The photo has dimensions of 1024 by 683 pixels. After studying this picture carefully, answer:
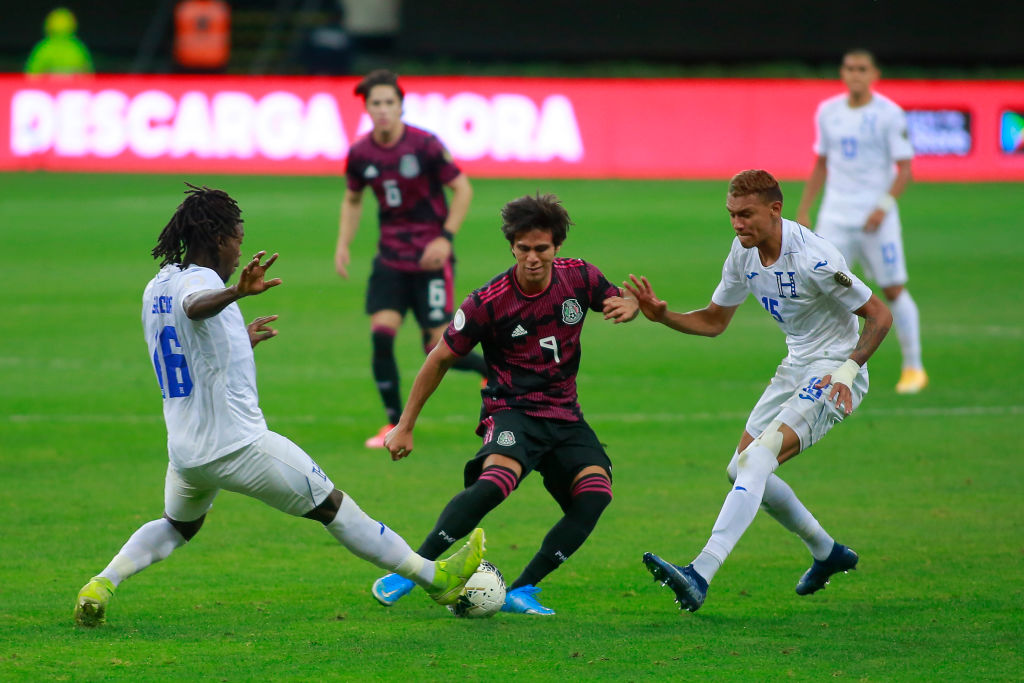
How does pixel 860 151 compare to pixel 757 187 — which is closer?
pixel 757 187

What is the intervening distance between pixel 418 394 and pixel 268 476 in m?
0.78

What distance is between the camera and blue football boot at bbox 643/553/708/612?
220 inches

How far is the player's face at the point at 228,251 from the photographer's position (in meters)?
5.64

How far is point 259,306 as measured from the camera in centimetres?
1566

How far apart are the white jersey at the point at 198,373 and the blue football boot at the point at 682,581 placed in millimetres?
1621

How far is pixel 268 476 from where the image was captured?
5531 mm

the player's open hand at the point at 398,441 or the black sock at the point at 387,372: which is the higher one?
the player's open hand at the point at 398,441

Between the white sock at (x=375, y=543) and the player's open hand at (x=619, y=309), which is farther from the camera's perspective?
the player's open hand at (x=619, y=309)

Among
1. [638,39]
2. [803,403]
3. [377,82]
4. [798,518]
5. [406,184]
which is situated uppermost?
[638,39]

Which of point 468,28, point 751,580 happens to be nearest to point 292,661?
point 751,580

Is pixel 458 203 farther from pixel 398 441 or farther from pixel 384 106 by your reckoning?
pixel 398 441

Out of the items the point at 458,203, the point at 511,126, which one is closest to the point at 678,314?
the point at 458,203

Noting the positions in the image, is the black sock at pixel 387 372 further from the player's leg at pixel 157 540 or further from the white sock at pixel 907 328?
the white sock at pixel 907 328

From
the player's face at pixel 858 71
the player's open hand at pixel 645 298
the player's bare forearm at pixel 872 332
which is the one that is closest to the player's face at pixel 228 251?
the player's open hand at pixel 645 298
